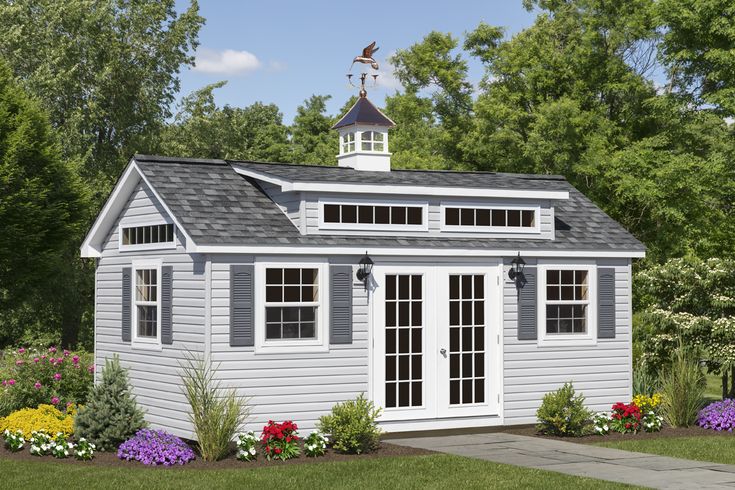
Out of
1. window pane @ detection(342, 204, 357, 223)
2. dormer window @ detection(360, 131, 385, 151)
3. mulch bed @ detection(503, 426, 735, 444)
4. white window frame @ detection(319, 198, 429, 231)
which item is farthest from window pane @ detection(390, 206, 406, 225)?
mulch bed @ detection(503, 426, 735, 444)

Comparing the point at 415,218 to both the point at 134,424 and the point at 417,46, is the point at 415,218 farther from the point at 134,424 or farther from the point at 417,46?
the point at 417,46

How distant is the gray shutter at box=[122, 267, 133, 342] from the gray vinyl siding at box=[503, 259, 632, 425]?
6.09 metres

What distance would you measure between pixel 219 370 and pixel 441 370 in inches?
148

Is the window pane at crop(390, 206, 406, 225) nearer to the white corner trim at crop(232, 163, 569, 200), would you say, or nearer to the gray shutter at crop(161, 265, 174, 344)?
the white corner trim at crop(232, 163, 569, 200)

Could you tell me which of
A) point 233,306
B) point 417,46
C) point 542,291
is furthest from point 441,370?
point 417,46

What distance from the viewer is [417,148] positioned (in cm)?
4281

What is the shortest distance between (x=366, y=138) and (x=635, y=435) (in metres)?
6.91

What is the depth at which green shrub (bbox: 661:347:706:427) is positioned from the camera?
17891mm

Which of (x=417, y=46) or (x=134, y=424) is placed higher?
(x=417, y=46)

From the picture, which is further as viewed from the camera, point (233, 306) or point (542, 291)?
point (542, 291)

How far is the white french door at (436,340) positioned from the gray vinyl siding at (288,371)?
1.04 feet

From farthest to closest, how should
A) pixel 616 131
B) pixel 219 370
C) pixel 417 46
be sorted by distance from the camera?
pixel 417 46, pixel 616 131, pixel 219 370

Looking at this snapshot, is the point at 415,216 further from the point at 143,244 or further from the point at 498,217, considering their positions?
the point at 143,244

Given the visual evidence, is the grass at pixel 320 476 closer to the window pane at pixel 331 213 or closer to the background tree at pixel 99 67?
the window pane at pixel 331 213
